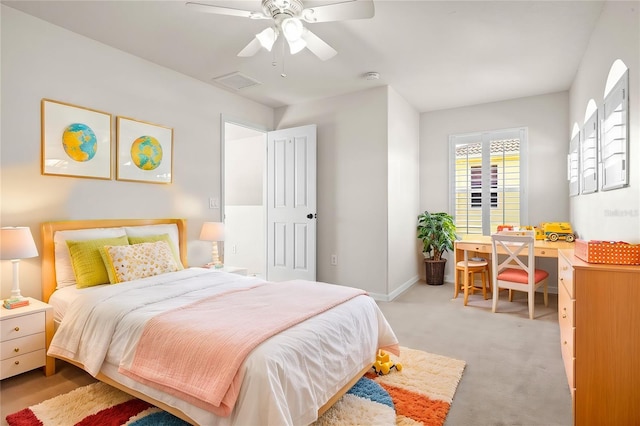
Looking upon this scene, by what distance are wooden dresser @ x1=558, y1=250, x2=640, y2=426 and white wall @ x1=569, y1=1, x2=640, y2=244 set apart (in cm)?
38

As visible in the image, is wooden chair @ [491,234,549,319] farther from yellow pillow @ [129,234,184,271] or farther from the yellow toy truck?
yellow pillow @ [129,234,184,271]

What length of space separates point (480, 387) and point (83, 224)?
10.8 feet

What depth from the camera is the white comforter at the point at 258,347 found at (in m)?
1.46

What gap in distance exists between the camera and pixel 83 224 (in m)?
2.92

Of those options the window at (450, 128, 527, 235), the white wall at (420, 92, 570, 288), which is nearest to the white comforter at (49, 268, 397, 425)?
the window at (450, 128, 527, 235)

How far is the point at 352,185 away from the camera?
4.52 m

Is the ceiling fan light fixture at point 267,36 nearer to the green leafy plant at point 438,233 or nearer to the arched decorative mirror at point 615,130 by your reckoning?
the arched decorative mirror at point 615,130

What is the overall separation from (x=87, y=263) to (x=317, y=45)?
7.83 feet

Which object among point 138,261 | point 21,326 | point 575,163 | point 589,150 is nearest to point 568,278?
point 589,150

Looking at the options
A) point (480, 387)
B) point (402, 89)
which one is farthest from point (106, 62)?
point (480, 387)

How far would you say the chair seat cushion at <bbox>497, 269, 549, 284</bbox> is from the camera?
3600 millimetres

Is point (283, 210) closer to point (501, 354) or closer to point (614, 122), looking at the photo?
point (501, 354)

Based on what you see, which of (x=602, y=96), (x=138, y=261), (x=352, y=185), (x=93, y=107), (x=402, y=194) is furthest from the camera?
(x=402, y=194)

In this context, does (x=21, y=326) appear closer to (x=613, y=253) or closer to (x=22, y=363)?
(x=22, y=363)
